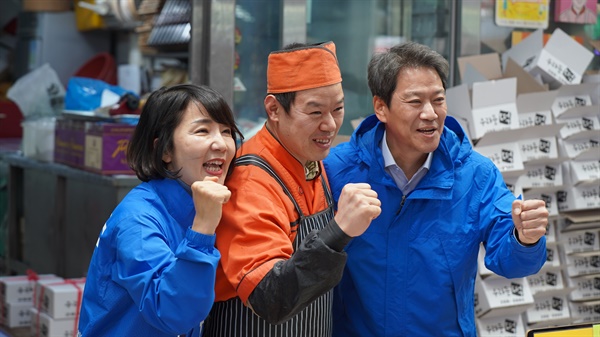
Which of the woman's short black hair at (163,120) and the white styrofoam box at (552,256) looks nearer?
the woman's short black hair at (163,120)

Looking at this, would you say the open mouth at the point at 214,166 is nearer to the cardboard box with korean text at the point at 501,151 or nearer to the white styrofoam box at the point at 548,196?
the cardboard box with korean text at the point at 501,151

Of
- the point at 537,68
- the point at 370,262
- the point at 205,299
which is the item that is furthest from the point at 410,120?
the point at 537,68

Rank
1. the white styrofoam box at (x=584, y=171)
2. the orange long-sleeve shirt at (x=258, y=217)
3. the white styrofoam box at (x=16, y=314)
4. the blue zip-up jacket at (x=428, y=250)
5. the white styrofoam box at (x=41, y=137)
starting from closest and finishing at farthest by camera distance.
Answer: the orange long-sleeve shirt at (x=258, y=217)
the blue zip-up jacket at (x=428, y=250)
the white styrofoam box at (x=584, y=171)
the white styrofoam box at (x=16, y=314)
the white styrofoam box at (x=41, y=137)

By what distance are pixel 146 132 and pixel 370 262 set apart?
2.58 ft

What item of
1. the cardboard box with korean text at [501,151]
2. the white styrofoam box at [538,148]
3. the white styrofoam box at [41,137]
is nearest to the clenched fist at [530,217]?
the cardboard box with korean text at [501,151]

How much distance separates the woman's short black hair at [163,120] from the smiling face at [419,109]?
0.60m

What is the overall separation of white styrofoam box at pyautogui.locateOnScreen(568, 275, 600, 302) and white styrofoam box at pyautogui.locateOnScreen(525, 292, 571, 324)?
0.25ft

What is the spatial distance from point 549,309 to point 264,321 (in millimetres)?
2778

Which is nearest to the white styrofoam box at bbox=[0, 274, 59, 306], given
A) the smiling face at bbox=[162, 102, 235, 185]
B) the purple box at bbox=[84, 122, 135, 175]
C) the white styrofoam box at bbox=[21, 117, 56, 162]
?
the purple box at bbox=[84, 122, 135, 175]

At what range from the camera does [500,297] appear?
4.14 meters

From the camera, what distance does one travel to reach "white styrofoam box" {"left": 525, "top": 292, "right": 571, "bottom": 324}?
4.46 m

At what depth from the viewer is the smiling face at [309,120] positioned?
2211mm

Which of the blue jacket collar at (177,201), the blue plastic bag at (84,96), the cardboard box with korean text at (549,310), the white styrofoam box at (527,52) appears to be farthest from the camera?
the blue plastic bag at (84,96)

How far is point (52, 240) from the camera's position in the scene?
5590 millimetres
